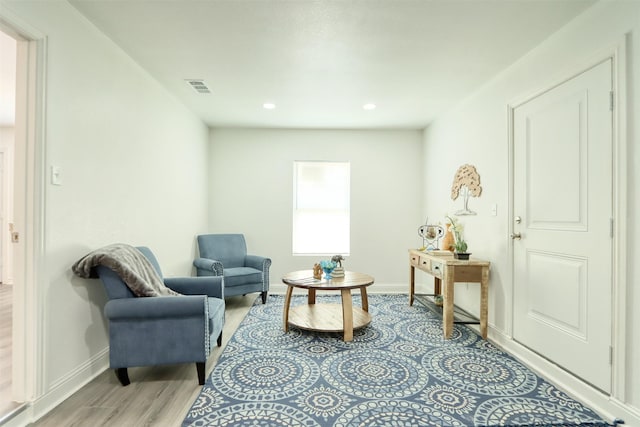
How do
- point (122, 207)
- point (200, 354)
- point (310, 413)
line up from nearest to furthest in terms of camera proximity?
point (310, 413)
point (200, 354)
point (122, 207)

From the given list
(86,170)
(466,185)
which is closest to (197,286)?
(86,170)

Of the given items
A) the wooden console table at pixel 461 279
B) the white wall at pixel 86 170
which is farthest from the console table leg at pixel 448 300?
the white wall at pixel 86 170

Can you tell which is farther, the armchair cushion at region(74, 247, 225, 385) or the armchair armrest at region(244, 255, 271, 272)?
the armchair armrest at region(244, 255, 271, 272)

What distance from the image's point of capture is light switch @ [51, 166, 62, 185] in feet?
6.56

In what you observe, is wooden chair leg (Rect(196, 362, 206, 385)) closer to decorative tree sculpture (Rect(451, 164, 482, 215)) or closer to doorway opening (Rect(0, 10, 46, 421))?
doorway opening (Rect(0, 10, 46, 421))

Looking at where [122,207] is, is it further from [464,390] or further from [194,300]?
[464,390]

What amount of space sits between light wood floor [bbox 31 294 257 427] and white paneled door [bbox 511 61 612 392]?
2.55 meters

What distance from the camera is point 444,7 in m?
2.14

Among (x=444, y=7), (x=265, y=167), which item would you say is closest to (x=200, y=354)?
(x=444, y=7)

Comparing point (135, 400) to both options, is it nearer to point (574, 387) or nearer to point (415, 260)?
point (574, 387)

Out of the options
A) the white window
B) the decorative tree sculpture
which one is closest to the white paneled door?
the decorative tree sculpture

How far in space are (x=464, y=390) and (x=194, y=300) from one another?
1.90 m

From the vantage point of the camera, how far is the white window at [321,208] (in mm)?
5254

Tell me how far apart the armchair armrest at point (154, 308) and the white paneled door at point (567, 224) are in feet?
8.26
